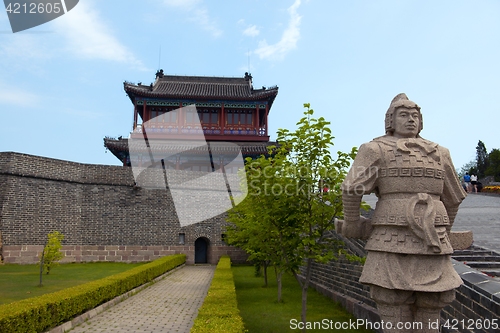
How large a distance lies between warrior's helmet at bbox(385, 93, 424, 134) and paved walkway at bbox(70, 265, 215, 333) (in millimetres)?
5578

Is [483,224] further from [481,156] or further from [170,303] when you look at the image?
[481,156]

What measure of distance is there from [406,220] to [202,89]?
92.0 ft

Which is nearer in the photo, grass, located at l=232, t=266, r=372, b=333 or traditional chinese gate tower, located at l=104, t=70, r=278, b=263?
grass, located at l=232, t=266, r=372, b=333

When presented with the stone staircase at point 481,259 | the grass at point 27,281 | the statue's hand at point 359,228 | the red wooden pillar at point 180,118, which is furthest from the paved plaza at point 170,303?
the red wooden pillar at point 180,118

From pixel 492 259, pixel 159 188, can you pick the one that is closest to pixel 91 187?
pixel 159 188

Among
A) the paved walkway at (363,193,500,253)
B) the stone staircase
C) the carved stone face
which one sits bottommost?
the stone staircase

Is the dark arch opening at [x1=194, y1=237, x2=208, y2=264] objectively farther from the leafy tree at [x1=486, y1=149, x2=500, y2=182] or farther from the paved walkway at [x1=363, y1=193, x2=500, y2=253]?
the leafy tree at [x1=486, y1=149, x2=500, y2=182]

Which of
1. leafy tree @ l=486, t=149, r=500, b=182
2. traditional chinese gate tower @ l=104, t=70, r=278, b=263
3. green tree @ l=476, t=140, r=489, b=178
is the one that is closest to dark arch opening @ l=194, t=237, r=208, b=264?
traditional chinese gate tower @ l=104, t=70, r=278, b=263

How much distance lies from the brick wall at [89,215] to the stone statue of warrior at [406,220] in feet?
56.4

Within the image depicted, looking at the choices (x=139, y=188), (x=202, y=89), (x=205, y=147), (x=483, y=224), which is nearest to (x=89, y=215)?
(x=139, y=188)

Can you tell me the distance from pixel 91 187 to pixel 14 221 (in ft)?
13.9

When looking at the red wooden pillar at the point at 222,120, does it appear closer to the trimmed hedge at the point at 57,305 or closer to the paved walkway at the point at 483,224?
the trimmed hedge at the point at 57,305

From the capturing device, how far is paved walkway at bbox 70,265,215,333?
7.60 m

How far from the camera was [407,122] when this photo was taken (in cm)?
390
